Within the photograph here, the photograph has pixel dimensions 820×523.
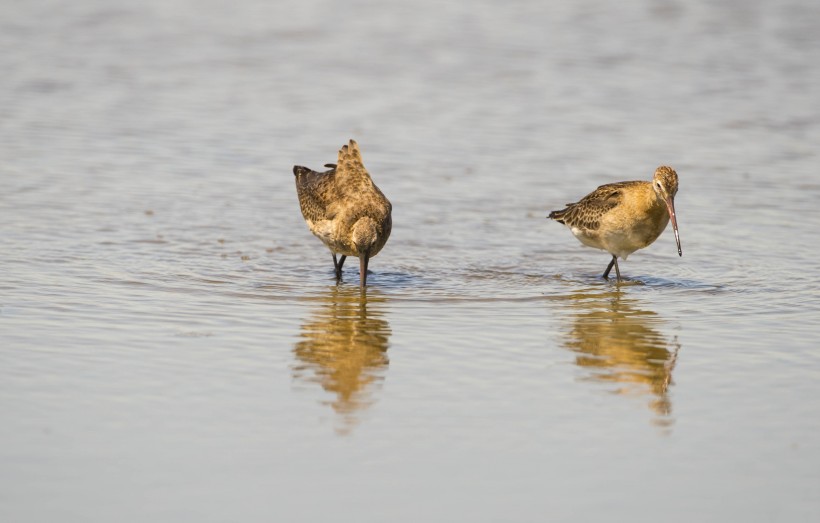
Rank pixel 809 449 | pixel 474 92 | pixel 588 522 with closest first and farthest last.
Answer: pixel 588 522 → pixel 809 449 → pixel 474 92

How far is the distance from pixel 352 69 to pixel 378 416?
510 inches

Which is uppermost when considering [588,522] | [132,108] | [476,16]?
[476,16]

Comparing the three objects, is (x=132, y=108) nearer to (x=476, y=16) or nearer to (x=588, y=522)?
(x=476, y=16)

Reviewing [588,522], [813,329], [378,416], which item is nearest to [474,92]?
[813,329]

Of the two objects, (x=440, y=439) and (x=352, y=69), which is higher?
(x=352, y=69)

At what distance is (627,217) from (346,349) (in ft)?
10.4

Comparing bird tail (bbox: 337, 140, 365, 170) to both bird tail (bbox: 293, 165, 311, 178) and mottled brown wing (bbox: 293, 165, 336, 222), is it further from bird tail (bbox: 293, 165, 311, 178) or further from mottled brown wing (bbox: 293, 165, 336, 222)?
bird tail (bbox: 293, 165, 311, 178)

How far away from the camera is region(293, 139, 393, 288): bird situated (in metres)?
9.60

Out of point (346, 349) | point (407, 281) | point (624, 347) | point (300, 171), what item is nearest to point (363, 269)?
point (407, 281)

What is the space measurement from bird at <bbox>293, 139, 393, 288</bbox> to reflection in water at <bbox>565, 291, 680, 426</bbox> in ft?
4.99

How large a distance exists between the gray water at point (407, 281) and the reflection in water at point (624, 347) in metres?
0.03

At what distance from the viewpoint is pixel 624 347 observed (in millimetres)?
7793

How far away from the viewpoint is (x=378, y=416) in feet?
20.1

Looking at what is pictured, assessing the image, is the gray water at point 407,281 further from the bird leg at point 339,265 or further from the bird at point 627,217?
the bird at point 627,217
